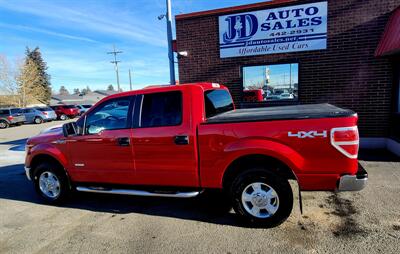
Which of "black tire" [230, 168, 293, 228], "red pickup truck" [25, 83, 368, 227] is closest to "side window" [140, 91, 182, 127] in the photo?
"red pickup truck" [25, 83, 368, 227]

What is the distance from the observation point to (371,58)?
760 cm

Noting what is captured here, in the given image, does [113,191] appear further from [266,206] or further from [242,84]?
[242,84]

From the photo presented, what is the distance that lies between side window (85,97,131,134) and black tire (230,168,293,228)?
198 cm

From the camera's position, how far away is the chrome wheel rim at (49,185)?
4988mm

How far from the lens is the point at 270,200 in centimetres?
366

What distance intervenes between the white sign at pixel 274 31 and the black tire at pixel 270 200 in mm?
5659

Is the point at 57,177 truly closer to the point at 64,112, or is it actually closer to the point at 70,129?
the point at 70,129

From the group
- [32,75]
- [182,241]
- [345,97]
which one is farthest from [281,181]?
[32,75]

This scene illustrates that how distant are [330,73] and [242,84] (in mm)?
2542

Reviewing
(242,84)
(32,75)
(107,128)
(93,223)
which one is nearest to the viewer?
(93,223)

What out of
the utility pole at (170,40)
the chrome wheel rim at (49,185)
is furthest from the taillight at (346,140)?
the utility pole at (170,40)

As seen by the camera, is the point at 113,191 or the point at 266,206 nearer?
the point at 266,206

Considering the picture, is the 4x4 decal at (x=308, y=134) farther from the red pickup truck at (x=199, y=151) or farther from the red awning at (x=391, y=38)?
the red awning at (x=391, y=38)

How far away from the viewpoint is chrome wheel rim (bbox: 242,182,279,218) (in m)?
3.66
